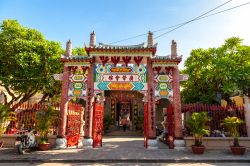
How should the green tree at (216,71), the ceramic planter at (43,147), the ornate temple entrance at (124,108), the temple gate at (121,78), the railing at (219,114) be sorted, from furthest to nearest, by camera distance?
the ornate temple entrance at (124,108)
the green tree at (216,71)
the railing at (219,114)
the temple gate at (121,78)
the ceramic planter at (43,147)

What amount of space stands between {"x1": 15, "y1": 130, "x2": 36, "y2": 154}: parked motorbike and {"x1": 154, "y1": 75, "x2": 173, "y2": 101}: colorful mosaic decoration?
262 inches

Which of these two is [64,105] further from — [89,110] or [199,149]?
[199,149]

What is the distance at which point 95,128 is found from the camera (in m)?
11.7

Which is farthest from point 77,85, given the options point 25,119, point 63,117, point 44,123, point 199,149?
point 199,149

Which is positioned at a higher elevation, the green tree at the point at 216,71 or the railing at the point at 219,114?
the green tree at the point at 216,71

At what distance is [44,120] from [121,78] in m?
4.51

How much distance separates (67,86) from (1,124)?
3.66m

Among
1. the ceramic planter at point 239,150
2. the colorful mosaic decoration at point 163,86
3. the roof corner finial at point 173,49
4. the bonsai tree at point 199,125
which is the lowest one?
the ceramic planter at point 239,150

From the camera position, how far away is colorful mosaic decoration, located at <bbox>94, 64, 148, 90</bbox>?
38.7ft

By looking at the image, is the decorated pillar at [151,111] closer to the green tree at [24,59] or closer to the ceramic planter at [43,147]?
the ceramic planter at [43,147]

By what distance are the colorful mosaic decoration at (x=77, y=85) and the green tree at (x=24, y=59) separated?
474cm

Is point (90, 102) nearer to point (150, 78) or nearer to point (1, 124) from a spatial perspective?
point (150, 78)

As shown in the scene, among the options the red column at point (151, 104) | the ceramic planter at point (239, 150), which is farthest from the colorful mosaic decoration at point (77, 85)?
the ceramic planter at point (239, 150)

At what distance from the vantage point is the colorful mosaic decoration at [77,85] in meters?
11.9
